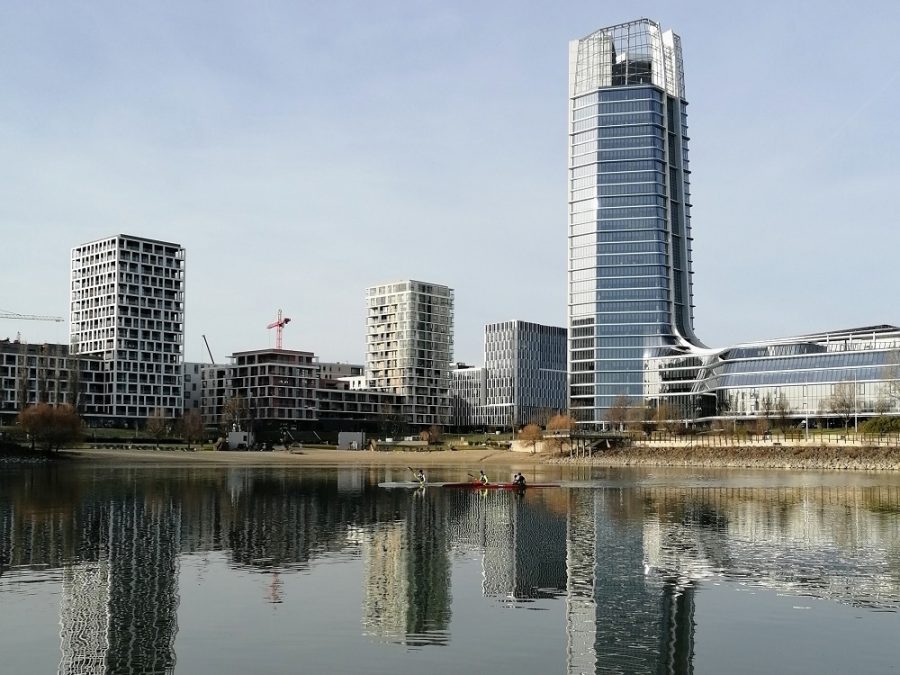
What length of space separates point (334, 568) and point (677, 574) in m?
16.8

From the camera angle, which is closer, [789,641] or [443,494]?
[789,641]

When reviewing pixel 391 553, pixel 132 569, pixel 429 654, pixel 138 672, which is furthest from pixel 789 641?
pixel 132 569

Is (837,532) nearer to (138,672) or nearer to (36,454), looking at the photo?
(138,672)

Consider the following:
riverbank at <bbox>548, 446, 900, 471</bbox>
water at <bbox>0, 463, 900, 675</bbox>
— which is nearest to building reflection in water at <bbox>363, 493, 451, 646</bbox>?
water at <bbox>0, 463, 900, 675</bbox>

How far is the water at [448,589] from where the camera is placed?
3127 centimetres

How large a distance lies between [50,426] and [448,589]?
159 metres

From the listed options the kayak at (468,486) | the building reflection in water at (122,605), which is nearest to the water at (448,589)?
the building reflection in water at (122,605)

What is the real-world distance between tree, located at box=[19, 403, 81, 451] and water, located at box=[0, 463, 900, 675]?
108 m

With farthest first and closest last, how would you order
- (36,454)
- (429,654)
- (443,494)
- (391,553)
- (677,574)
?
(36,454), (443,494), (391,553), (677,574), (429,654)

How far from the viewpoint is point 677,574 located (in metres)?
45.8

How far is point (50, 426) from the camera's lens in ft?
598

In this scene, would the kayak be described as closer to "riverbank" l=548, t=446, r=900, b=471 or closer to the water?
the water

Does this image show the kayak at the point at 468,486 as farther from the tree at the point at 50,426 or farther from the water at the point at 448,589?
the tree at the point at 50,426

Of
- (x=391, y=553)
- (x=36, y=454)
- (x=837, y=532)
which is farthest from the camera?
(x=36, y=454)
